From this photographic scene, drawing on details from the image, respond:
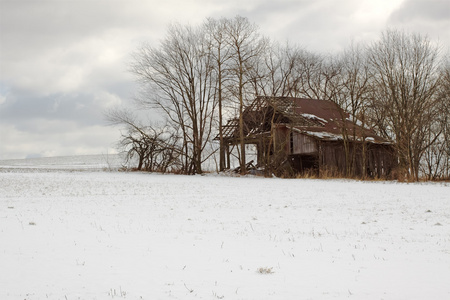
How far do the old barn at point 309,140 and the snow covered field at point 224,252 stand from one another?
66.7 ft

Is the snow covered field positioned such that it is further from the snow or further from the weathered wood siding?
the snow

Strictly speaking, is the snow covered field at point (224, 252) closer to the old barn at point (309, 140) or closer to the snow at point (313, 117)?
the old barn at point (309, 140)

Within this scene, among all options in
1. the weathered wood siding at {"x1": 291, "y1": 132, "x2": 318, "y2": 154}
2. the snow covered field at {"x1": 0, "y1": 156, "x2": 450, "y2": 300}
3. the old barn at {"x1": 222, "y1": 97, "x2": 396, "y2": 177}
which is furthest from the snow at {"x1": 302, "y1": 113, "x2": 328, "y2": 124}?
the snow covered field at {"x1": 0, "y1": 156, "x2": 450, "y2": 300}

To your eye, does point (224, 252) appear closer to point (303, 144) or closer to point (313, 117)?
point (303, 144)

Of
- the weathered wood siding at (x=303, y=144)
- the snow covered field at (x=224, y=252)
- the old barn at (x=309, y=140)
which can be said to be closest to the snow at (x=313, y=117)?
the old barn at (x=309, y=140)

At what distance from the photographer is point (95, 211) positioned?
12.6 metres

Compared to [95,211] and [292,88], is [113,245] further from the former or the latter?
A: [292,88]

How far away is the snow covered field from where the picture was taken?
538 centimetres

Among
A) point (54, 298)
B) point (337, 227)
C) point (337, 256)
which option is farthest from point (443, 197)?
point (54, 298)

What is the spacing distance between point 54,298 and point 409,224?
26.3 feet

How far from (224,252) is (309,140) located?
27.8 metres

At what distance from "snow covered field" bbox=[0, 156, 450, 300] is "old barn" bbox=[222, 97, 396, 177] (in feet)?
66.7

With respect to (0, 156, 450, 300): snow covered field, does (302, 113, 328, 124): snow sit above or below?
A: above

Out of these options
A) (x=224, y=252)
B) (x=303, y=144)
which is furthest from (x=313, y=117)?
(x=224, y=252)
